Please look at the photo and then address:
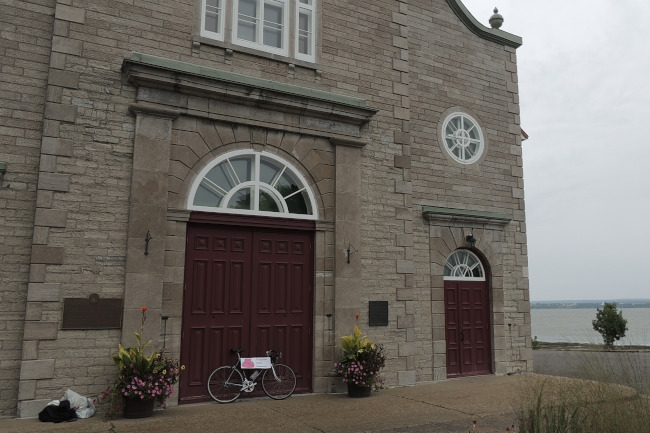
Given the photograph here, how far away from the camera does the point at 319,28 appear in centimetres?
1007

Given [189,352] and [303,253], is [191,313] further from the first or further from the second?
[303,253]

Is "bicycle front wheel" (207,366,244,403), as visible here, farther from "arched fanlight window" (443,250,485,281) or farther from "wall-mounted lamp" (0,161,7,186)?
"arched fanlight window" (443,250,485,281)

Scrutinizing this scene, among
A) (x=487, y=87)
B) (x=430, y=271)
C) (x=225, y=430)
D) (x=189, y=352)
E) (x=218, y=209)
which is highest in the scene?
(x=487, y=87)

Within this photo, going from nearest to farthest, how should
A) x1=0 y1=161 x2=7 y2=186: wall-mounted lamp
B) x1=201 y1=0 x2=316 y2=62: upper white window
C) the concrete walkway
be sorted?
the concrete walkway
x1=0 y1=161 x2=7 y2=186: wall-mounted lamp
x1=201 y1=0 x2=316 y2=62: upper white window

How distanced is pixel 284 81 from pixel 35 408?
258 inches

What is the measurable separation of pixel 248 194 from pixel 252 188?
13 cm

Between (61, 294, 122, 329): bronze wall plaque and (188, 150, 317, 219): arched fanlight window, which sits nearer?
(61, 294, 122, 329): bronze wall plaque

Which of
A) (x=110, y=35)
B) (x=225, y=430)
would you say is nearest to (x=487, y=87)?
(x=110, y=35)

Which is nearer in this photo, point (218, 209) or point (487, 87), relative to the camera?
point (218, 209)

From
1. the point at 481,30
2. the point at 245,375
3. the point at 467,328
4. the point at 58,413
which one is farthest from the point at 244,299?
the point at 481,30

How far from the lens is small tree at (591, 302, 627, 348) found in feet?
80.6

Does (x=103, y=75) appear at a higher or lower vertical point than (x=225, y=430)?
higher

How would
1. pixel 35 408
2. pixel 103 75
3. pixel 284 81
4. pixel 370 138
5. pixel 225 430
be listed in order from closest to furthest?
pixel 225 430, pixel 35 408, pixel 103 75, pixel 284 81, pixel 370 138

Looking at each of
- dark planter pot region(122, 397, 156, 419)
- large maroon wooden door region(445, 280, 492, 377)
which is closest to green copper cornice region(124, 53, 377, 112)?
large maroon wooden door region(445, 280, 492, 377)
